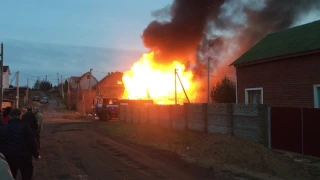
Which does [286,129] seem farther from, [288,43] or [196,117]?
[288,43]

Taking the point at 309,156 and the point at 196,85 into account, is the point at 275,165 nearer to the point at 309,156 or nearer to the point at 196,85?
the point at 309,156

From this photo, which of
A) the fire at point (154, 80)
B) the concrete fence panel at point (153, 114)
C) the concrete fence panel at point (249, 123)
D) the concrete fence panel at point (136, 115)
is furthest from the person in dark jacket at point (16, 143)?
the fire at point (154, 80)

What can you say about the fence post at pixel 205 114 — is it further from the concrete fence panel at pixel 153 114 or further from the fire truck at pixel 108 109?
the fire truck at pixel 108 109

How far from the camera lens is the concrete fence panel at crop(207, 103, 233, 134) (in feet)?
50.4

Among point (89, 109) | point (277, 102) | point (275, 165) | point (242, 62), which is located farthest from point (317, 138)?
point (89, 109)

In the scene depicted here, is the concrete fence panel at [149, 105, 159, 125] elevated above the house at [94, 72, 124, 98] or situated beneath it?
situated beneath

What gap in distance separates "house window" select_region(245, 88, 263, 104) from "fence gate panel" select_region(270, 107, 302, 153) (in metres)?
6.68

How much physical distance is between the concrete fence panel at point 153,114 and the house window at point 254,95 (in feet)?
21.4

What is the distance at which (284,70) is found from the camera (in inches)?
687

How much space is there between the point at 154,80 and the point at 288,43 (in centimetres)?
2400

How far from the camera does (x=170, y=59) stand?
122ft

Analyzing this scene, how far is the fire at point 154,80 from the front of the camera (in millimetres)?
38875

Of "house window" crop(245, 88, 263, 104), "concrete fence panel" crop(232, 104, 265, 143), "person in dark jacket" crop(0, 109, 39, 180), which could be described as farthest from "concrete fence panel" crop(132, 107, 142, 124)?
"person in dark jacket" crop(0, 109, 39, 180)

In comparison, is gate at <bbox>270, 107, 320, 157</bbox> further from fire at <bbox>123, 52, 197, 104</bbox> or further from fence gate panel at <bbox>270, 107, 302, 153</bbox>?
fire at <bbox>123, 52, 197, 104</bbox>
